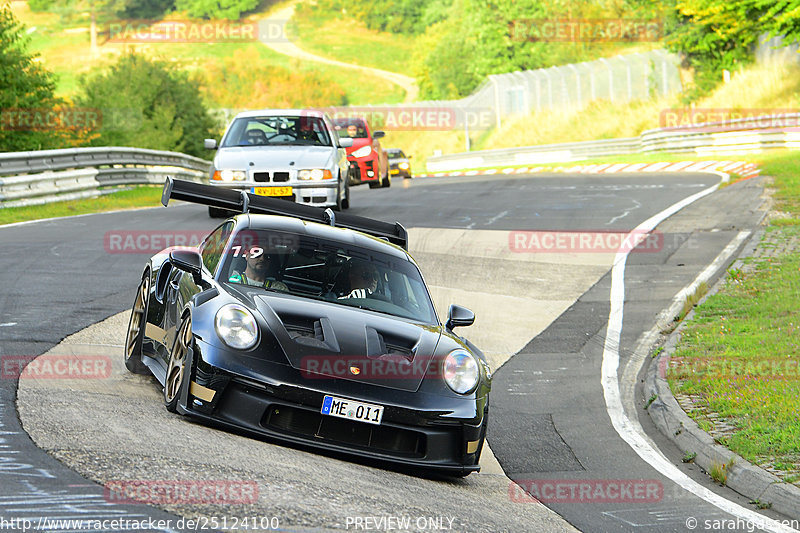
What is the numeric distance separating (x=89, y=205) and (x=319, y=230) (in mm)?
16851

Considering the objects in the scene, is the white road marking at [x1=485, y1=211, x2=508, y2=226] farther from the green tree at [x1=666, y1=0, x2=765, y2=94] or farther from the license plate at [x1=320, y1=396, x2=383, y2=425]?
the green tree at [x1=666, y1=0, x2=765, y2=94]

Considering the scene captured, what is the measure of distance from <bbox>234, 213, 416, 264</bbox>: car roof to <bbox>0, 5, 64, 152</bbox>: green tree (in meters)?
20.1

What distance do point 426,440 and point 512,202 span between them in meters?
17.4

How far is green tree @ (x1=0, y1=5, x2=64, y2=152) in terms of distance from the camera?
1029 inches

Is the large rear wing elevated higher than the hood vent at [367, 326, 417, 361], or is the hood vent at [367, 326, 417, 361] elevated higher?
the large rear wing

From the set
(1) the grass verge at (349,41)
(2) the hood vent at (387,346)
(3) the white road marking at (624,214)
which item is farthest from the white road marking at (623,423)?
(1) the grass verge at (349,41)

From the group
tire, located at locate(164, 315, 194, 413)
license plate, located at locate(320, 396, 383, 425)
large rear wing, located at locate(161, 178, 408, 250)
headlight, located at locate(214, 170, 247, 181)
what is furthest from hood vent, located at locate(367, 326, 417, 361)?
headlight, located at locate(214, 170, 247, 181)

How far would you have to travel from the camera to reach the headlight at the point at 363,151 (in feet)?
82.0

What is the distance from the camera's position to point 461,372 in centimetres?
685

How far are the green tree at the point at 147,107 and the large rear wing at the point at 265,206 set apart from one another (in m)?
26.7

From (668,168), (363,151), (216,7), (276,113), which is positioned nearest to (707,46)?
(668,168)

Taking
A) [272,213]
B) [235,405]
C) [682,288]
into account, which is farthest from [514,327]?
[235,405]

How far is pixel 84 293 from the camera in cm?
1171

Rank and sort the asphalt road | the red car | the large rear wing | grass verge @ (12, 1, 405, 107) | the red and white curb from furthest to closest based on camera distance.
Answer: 1. grass verge @ (12, 1, 405, 107)
2. the red and white curb
3. the red car
4. the large rear wing
5. the asphalt road
